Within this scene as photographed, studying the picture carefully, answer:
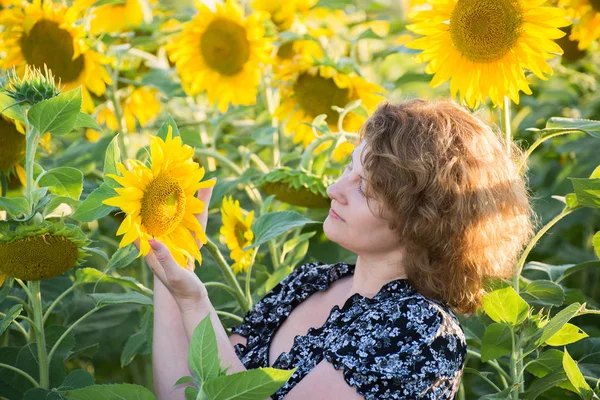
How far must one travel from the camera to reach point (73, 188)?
1.30m

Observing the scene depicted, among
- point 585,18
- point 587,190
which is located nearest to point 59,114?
point 587,190

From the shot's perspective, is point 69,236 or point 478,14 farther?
point 478,14

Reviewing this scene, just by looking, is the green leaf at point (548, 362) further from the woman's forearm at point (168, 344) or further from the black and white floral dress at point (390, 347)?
the woman's forearm at point (168, 344)

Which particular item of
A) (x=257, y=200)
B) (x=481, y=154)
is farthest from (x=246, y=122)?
(x=481, y=154)

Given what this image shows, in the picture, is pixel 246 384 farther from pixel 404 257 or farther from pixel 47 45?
pixel 47 45

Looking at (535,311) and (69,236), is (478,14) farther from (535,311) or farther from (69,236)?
(69,236)

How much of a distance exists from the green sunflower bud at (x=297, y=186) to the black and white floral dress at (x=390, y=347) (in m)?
0.28

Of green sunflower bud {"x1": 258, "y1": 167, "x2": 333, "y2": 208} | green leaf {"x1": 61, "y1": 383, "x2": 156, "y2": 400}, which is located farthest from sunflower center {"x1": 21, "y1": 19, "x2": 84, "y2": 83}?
green leaf {"x1": 61, "y1": 383, "x2": 156, "y2": 400}

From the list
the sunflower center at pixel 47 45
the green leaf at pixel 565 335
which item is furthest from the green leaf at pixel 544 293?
the sunflower center at pixel 47 45

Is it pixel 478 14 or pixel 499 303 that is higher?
pixel 478 14

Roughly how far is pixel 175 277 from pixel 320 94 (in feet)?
2.75

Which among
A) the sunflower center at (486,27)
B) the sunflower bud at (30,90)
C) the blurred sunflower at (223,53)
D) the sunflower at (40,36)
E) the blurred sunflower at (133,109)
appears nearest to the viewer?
the sunflower bud at (30,90)

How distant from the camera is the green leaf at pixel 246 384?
0.94 metres

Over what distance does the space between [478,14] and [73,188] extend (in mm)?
703
